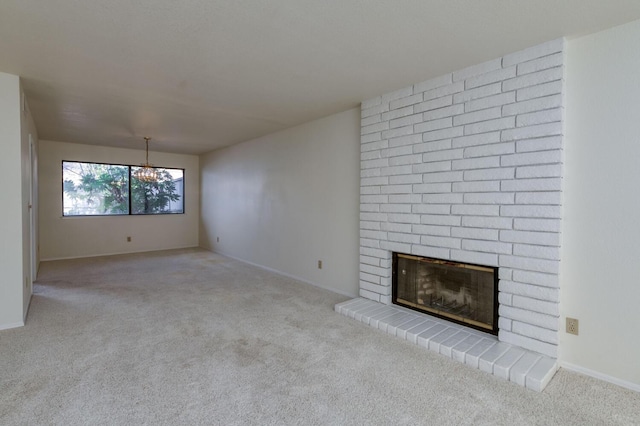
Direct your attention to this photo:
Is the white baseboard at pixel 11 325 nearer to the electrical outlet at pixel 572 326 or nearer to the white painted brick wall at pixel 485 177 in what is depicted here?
the white painted brick wall at pixel 485 177

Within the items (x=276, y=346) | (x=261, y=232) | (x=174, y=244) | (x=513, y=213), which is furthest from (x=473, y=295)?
(x=174, y=244)

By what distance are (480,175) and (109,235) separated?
281 inches

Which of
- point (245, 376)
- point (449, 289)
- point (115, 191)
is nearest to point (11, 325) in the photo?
point (245, 376)

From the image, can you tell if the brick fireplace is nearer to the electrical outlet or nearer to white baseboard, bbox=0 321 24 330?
the electrical outlet

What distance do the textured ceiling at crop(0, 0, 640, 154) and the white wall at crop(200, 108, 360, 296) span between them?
730 millimetres

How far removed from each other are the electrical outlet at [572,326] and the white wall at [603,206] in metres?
0.03

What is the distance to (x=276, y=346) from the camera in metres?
2.66

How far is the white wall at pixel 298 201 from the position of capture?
4105 millimetres

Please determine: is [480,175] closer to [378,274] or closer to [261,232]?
[378,274]

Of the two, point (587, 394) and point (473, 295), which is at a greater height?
point (473, 295)

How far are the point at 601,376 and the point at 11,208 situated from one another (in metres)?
4.88

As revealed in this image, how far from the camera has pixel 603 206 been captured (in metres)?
2.20

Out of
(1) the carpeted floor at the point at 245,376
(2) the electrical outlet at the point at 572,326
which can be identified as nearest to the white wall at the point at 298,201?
(1) the carpeted floor at the point at 245,376

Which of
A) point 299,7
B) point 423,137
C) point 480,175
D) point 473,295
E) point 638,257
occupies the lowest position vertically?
point 473,295
